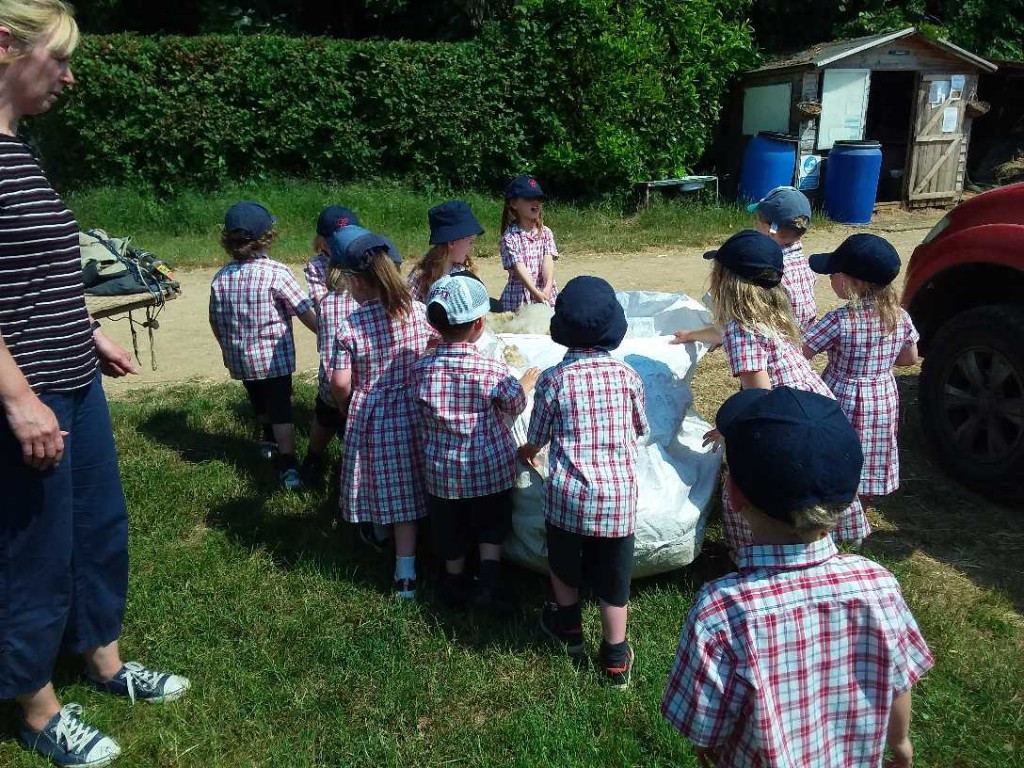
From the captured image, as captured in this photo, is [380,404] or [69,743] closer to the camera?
[69,743]

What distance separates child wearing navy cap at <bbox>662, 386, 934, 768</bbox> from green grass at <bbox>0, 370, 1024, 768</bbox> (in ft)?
3.49

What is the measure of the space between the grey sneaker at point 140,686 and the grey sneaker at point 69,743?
0.27 meters

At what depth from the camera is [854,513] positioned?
3588 millimetres

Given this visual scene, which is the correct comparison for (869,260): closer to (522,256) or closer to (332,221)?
(522,256)

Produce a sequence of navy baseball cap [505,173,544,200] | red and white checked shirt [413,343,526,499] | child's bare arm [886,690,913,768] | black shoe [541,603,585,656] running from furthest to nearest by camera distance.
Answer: navy baseball cap [505,173,544,200], red and white checked shirt [413,343,526,499], black shoe [541,603,585,656], child's bare arm [886,690,913,768]

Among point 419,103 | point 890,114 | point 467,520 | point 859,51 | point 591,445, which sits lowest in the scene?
point 467,520

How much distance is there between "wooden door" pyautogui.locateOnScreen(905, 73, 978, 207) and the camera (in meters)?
14.6

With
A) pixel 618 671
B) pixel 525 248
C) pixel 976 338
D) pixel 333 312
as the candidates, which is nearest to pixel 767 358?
pixel 618 671

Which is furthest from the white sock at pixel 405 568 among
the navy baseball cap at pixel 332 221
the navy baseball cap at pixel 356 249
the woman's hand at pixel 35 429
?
the navy baseball cap at pixel 332 221

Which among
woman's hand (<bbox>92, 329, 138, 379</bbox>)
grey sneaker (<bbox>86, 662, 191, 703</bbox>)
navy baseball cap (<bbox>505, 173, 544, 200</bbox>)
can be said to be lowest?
grey sneaker (<bbox>86, 662, 191, 703</bbox>)

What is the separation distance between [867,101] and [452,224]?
12128 millimetres

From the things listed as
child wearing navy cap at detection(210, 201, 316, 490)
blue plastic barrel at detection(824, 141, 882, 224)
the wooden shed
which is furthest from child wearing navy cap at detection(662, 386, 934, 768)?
the wooden shed

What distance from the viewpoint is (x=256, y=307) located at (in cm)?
469

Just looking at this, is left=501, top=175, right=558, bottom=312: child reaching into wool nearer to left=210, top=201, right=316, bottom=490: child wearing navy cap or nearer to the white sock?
left=210, top=201, right=316, bottom=490: child wearing navy cap
